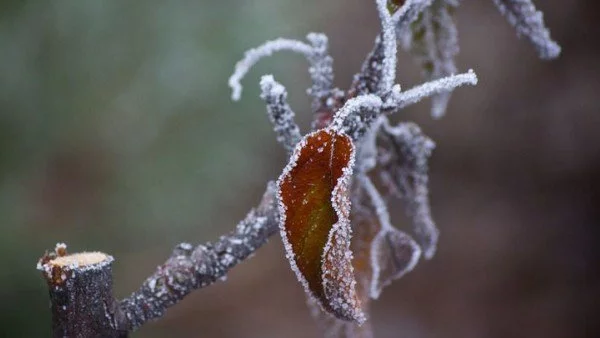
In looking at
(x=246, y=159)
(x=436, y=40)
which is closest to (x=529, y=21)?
(x=436, y=40)

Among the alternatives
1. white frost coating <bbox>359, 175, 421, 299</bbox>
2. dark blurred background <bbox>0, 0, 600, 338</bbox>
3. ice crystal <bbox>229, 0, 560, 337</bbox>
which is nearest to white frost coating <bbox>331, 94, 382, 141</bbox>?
ice crystal <bbox>229, 0, 560, 337</bbox>

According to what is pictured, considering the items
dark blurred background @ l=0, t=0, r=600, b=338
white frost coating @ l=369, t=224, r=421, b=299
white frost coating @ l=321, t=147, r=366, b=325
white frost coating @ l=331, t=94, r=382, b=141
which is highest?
dark blurred background @ l=0, t=0, r=600, b=338

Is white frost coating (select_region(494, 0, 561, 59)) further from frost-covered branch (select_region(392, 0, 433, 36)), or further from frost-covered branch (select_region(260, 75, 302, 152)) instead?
frost-covered branch (select_region(260, 75, 302, 152))

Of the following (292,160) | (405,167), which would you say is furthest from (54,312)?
(405,167)

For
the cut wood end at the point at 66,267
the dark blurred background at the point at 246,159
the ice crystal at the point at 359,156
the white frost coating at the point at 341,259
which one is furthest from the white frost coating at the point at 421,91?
the dark blurred background at the point at 246,159

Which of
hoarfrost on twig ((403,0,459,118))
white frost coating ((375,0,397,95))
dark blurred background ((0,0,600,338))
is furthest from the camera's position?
dark blurred background ((0,0,600,338))

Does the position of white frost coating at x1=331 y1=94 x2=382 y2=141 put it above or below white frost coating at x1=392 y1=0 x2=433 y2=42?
below

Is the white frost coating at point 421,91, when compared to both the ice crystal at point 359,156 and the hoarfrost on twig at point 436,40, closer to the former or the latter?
the ice crystal at point 359,156
